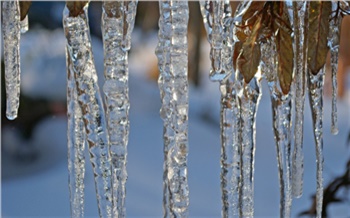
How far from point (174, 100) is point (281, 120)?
0.44 feet

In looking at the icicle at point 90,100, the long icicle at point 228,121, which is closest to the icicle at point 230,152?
the long icicle at point 228,121

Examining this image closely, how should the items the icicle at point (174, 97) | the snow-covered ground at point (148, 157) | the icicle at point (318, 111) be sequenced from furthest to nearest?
the snow-covered ground at point (148, 157)
the icicle at point (318, 111)
the icicle at point (174, 97)

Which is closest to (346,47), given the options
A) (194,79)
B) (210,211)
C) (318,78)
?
(210,211)

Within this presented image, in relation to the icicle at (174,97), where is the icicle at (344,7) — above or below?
above

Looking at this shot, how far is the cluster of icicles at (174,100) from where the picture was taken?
0.49 meters

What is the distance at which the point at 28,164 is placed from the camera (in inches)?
182

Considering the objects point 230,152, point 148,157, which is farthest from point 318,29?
point 148,157

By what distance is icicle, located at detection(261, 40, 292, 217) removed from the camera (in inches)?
22.1

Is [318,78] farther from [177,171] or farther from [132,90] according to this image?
[132,90]

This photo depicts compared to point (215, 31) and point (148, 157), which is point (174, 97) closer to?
point (215, 31)

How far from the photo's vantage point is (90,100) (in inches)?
20.4

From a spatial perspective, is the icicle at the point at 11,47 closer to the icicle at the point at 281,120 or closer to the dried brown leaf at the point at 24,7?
the dried brown leaf at the point at 24,7

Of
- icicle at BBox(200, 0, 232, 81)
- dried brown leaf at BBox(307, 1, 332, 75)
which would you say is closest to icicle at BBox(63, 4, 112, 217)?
icicle at BBox(200, 0, 232, 81)

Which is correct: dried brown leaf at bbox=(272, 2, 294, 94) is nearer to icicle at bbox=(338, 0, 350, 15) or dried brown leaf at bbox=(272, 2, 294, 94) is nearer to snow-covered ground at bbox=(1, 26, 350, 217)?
icicle at bbox=(338, 0, 350, 15)
